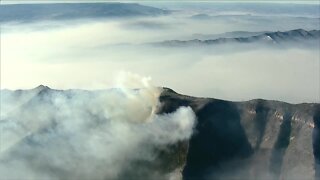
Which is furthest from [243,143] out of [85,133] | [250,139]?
[85,133]

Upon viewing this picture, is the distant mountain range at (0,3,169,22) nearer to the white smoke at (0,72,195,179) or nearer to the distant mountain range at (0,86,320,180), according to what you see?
the white smoke at (0,72,195,179)

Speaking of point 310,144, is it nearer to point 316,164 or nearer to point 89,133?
point 316,164

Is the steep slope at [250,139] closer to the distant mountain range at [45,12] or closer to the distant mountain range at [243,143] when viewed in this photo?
the distant mountain range at [243,143]

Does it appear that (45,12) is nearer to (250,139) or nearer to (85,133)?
(85,133)

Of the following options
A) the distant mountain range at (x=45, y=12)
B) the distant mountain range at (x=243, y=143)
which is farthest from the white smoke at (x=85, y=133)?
the distant mountain range at (x=45, y=12)

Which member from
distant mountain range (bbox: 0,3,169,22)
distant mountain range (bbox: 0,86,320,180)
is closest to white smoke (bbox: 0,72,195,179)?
distant mountain range (bbox: 0,86,320,180)
